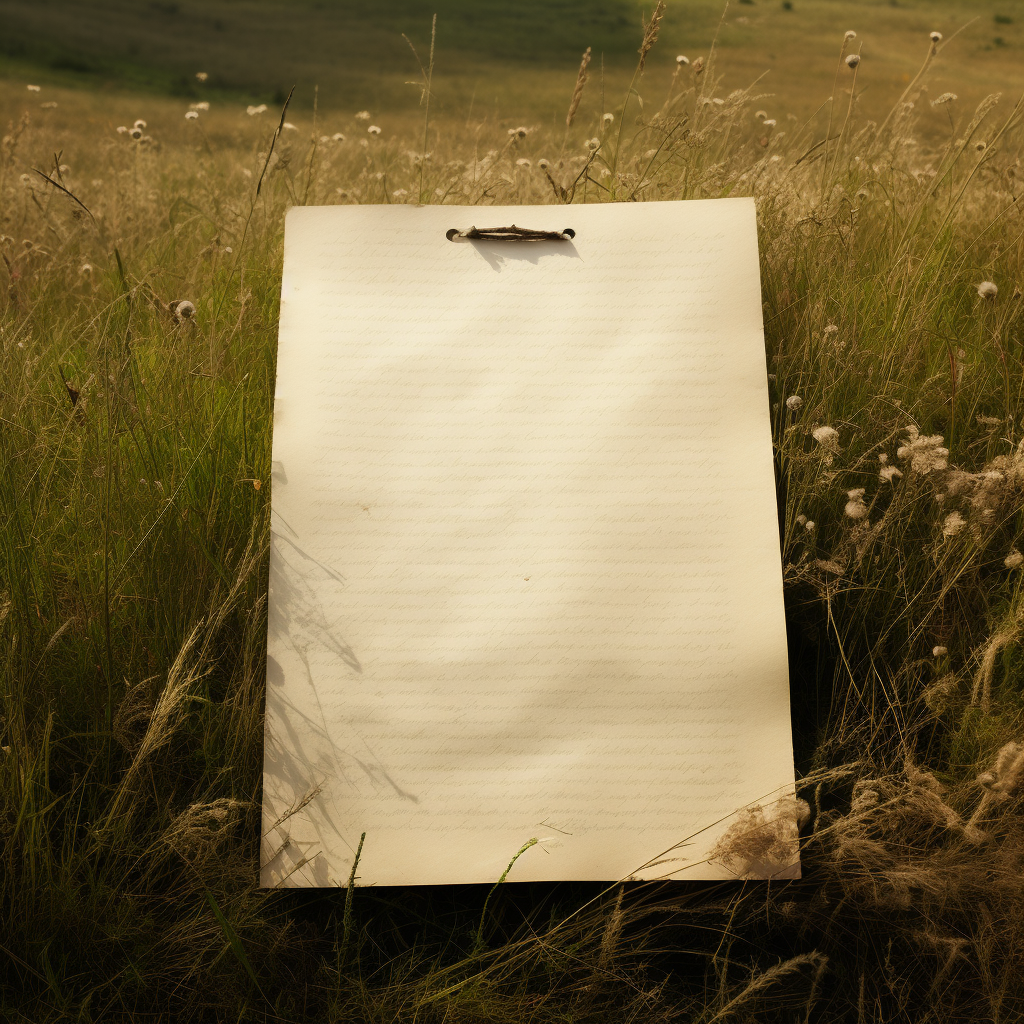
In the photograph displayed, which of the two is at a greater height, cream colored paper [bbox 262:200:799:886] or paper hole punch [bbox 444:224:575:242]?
paper hole punch [bbox 444:224:575:242]

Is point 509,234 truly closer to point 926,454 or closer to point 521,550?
point 521,550

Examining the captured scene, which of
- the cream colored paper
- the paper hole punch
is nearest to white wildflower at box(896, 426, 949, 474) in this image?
the cream colored paper

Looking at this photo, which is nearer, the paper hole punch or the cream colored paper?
the cream colored paper

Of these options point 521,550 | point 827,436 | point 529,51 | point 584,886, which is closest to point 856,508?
point 827,436

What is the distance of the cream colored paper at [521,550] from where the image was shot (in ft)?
3.56

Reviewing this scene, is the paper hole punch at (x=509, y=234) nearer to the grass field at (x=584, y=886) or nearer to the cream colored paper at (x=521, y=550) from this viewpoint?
the cream colored paper at (x=521, y=550)

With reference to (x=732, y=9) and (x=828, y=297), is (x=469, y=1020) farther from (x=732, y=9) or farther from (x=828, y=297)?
(x=732, y=9)

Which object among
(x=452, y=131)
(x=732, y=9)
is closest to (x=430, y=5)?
(x=452, y=131)

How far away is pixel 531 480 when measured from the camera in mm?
1226

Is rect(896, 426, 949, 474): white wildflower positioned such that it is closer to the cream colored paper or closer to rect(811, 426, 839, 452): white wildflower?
rect(811, 426, 839, 452): white wildflower

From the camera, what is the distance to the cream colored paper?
1.08 m

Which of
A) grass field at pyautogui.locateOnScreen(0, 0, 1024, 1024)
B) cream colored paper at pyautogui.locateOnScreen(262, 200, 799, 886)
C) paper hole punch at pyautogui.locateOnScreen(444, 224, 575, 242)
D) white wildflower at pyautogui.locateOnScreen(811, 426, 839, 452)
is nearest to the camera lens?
grass field at pyautogui.locateOnScreen(0, 0, 1024, 1024)

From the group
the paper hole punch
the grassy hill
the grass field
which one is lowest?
the grass field

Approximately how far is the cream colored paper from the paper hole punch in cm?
2
